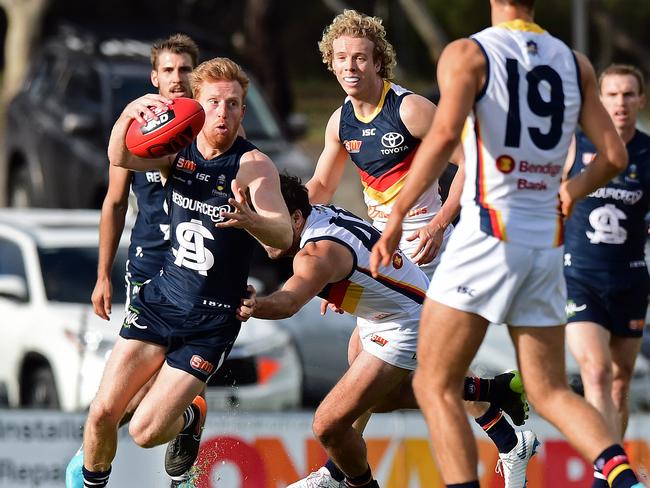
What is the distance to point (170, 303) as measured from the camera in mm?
7016

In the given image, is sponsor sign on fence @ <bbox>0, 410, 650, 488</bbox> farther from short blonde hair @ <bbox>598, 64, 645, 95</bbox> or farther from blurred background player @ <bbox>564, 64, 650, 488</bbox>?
short blonde hair @ <bbox>598, 64, 645, 95</bbox>

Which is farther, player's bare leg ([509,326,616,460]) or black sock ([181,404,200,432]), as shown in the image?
black sock ([181,404,200,432])

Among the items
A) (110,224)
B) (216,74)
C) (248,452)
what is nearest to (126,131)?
(216,74)

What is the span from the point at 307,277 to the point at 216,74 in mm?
1120

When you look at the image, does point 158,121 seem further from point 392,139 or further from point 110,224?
point 392,139

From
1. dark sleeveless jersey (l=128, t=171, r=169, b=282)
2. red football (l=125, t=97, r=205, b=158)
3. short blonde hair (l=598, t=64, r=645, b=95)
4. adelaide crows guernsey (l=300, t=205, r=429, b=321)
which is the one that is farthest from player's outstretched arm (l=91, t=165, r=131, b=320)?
short blonde hair (l=598, t=64, r=645, b=95)

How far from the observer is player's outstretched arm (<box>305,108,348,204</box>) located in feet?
25.2

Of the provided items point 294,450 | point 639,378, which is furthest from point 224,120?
point 639,378

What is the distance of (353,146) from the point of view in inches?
297

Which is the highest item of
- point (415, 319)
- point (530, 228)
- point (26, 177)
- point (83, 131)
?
point (530, 228)

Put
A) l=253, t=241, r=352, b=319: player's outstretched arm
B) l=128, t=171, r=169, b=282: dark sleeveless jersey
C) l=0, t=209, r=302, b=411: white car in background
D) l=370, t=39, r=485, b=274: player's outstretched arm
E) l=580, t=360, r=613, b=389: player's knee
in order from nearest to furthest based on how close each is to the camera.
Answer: l=370, t=39, r=485, b=274: player's outstretched arm
l=253, t=241, r=352, b=319: player's outstretched arm
l=128, t=171, r=169, b=282: dark sleeveless jersey
l=580, t=360, r=613, b=389: player's knee
l=0, t=209, r=302, b=411: white car in background

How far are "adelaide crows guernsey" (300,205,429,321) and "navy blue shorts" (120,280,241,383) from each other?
1.79 feet

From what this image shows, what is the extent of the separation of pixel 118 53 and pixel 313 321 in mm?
5191

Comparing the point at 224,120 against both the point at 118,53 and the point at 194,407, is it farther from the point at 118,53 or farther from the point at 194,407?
the point at 118,53
